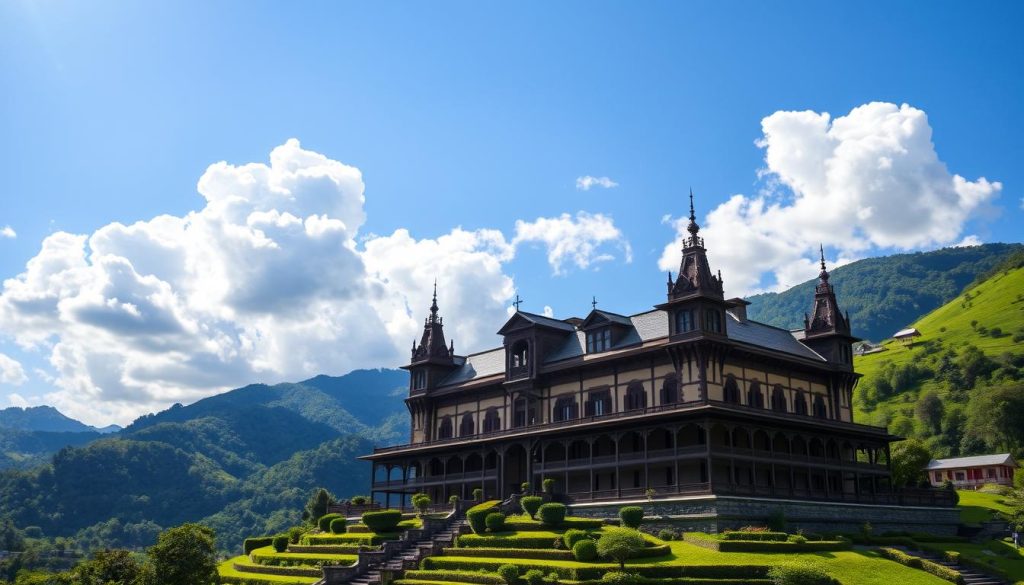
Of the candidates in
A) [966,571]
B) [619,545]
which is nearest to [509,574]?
[619,545]

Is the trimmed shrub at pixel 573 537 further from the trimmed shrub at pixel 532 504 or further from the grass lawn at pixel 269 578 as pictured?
the grass lawn at pixel 269 578

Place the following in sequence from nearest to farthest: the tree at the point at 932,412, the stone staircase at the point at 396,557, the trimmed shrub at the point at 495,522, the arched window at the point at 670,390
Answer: the stone staircase at the point at 396,557 → the trimmed shrub at the point at 495,522 → the arched window at the point at 670,390 → the tree at the point at 932,412

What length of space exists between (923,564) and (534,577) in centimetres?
1989

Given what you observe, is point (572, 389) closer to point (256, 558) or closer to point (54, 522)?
point (256, 558)

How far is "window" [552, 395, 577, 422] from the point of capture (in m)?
70.8

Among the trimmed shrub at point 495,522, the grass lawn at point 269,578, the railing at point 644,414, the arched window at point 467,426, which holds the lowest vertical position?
the grass lawn at point 269,578

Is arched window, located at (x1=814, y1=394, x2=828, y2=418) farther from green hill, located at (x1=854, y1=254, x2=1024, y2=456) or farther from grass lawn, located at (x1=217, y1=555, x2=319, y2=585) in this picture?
green hill, located at (x1=854, y1=254, x2=1024, y2=456)

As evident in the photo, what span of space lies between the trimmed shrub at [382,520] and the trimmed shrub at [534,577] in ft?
57.1

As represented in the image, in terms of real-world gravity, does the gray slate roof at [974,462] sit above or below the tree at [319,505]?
above

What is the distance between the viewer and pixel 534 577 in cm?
4400

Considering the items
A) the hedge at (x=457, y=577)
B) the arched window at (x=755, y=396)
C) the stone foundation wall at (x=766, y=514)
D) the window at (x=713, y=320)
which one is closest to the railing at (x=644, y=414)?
the arched window at (x=755, y=396)

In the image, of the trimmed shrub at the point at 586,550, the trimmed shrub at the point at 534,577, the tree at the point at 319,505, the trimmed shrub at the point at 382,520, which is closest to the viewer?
the trimmed shrub at the point at 534,577

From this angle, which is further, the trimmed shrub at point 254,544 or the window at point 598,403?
the trimmed shrub at point 254,544

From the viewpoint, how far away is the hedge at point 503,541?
164 feet
